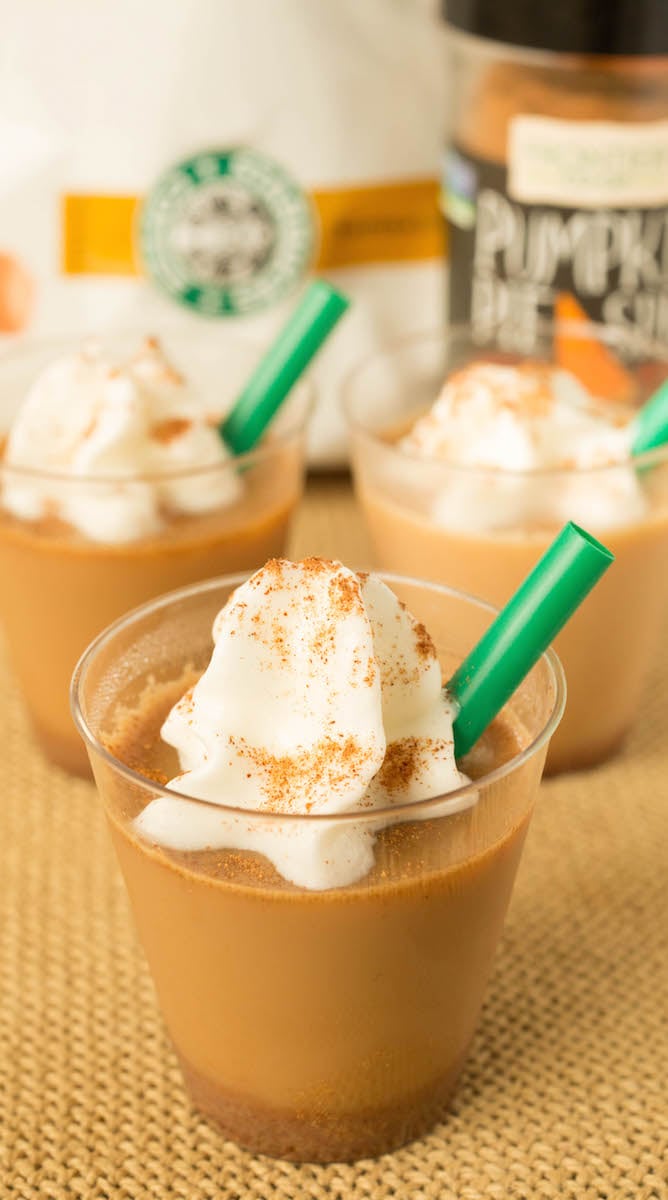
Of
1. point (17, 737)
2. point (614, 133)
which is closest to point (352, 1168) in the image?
point (17, 737)

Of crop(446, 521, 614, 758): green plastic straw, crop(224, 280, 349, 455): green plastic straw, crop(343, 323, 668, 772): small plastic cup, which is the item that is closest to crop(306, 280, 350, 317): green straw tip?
crop(224, 280, 349, 455): green plastic straw

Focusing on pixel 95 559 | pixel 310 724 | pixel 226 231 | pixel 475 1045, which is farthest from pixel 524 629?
pixel 226 231

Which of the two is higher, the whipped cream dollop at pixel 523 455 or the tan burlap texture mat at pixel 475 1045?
the whipped cream dollop at pixel 523 455

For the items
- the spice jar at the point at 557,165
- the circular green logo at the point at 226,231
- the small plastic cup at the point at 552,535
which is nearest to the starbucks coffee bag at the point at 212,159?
the circular green logo at the point at 226,231

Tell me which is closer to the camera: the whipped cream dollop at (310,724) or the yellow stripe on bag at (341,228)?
the whipped cream dollop at (310,724)

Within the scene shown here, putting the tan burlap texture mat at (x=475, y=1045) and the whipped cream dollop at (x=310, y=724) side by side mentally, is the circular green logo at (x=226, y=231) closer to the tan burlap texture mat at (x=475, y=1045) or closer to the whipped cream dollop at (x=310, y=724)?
the tan burlap texture mat at (x=475, y=1045)

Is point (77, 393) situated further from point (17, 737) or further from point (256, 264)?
point (256, 264)

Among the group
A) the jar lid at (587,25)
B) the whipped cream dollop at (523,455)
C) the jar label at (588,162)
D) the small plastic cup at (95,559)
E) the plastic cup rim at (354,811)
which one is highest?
the jar lid at (587,25)
